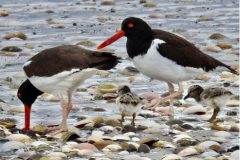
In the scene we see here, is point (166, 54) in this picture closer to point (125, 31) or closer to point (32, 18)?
point (125, 31)

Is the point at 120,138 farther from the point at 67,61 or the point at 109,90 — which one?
the point at 109,90

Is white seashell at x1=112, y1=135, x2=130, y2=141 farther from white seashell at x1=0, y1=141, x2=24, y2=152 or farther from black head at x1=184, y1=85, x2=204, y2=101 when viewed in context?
black head at x1=184, y1=85, x2=204, y2=101

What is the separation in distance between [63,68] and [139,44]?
1.37 metres

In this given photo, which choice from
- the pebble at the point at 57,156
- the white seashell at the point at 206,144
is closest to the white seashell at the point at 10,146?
the pebble at the point at 57,156

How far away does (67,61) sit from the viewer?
8.94 m

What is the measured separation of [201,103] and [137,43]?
3.49 feet

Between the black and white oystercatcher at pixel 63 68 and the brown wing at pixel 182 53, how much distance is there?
3.82 ft

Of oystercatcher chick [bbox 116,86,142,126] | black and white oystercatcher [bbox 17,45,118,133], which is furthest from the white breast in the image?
Answer: black and white oystercatcher [bbox 17,45,118,133]

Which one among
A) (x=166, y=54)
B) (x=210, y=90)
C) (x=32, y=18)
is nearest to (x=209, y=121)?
(x=210, y=90)

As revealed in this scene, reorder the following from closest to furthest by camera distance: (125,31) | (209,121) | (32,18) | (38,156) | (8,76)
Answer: (38,156) < (209,121) < (125,31) < (8,76) < (32,18)

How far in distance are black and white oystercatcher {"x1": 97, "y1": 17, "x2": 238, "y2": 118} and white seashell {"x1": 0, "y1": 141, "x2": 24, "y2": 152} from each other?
7.38 ft

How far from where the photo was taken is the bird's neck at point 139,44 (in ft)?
32.4

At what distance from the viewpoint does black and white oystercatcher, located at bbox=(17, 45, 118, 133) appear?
8859mm

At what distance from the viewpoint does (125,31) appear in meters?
10.3
